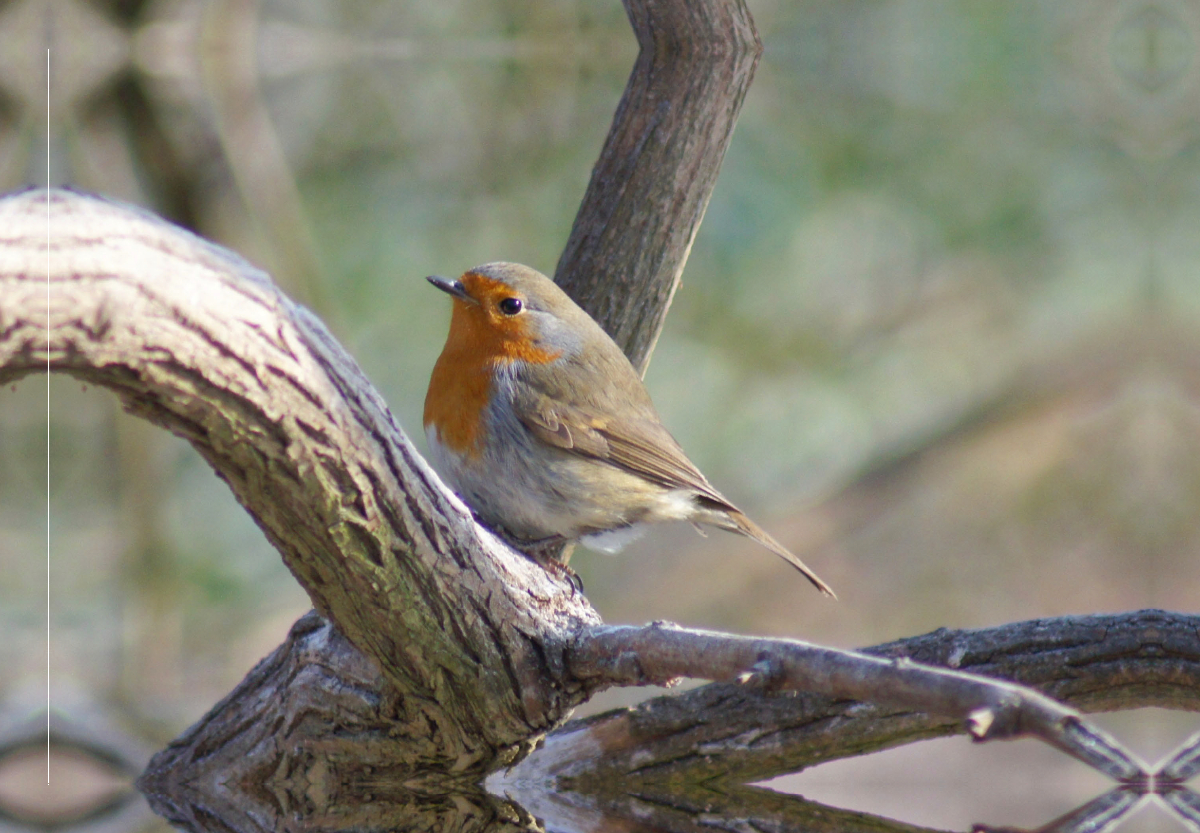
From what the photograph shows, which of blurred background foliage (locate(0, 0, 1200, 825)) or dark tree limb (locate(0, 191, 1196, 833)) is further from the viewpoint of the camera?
blurred background foliage (locate(0, 0, 1200, 825))

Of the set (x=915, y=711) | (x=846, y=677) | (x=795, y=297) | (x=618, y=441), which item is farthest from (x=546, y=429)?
(x=795, y=297)

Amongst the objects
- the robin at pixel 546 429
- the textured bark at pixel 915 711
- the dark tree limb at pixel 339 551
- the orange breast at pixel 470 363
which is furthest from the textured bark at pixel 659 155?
the textured bark at pixel 915 711

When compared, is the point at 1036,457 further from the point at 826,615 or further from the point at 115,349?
the point at 115,349

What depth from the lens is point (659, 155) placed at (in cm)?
329

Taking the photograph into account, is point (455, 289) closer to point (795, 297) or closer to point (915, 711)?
point (915, 711)

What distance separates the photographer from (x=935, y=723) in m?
2.65

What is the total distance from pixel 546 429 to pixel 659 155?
94 centimetres

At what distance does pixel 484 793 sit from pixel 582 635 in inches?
27.6

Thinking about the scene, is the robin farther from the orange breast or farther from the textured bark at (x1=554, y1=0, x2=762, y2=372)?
the textured bark at (x1=554, y1=0, x2=762, y2=372)

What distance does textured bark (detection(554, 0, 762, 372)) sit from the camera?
328 centimetres

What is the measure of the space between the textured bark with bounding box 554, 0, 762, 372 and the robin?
27 centimetres

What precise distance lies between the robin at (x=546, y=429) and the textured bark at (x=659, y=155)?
275 millimetres

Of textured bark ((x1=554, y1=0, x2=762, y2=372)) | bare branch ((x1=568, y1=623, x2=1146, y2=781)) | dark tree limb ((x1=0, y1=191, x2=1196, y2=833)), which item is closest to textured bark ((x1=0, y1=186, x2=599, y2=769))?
dark tree limb ((x1=0, y1=191, x2=1196, y2=833))

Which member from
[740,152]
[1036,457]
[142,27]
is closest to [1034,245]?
[1036,457]
